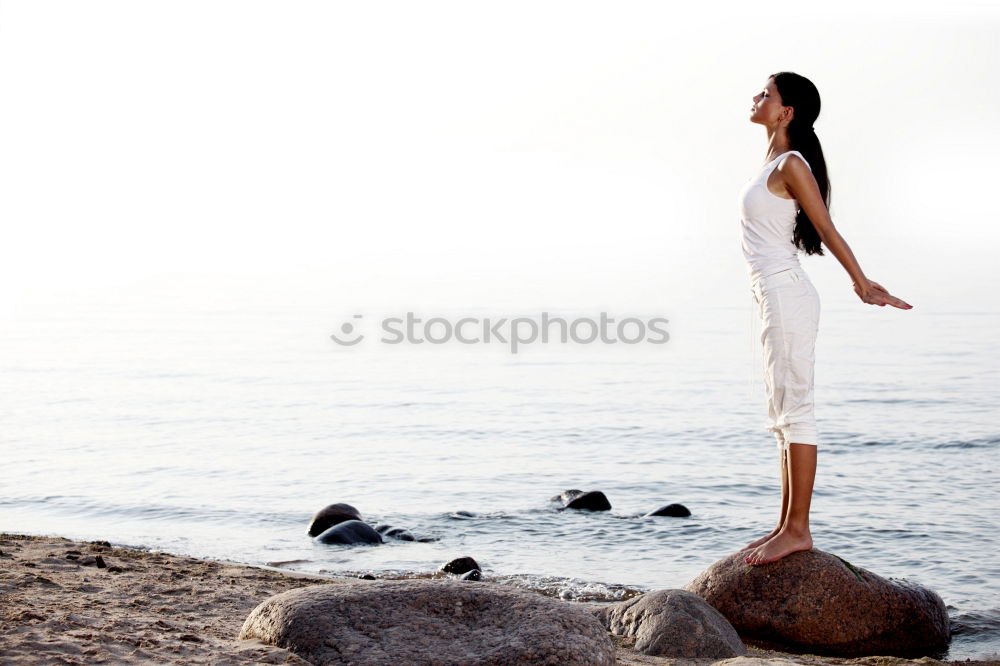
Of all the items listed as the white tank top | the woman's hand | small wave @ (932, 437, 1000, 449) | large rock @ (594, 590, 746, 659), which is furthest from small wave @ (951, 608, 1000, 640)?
small wave @ (932, 437, 1000, 449)

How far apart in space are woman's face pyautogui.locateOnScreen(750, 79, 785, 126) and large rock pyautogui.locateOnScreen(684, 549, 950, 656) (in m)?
2.45

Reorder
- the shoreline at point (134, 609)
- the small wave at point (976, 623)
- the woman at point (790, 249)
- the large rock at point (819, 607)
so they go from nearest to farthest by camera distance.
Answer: the shoreline at point (134, 609), the woman at point (790, 249), the large rock at point (819, 607), the small wave at point (976, 623)

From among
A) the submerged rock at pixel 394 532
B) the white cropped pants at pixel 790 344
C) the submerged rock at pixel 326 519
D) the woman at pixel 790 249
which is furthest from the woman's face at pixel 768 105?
the submerged rock at pixel 326 519

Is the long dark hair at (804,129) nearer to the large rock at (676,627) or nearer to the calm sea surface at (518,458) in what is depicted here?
the large rock at (676,627)

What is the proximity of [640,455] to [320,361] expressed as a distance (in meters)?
14.2

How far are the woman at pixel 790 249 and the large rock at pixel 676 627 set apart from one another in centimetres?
85

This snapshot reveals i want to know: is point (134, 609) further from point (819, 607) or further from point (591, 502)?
point (591, 502)

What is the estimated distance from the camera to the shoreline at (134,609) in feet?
13.9

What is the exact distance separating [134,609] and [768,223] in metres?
3.67

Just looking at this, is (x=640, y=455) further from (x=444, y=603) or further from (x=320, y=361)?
(x=320, y=361)

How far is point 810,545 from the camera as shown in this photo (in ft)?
19.4

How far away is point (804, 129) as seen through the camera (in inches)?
208

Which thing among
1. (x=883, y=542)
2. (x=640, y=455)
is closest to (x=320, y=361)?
(x=640, y=455)

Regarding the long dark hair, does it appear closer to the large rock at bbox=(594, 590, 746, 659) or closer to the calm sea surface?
the large rock at bbox=(594, 590, 746, 659)
